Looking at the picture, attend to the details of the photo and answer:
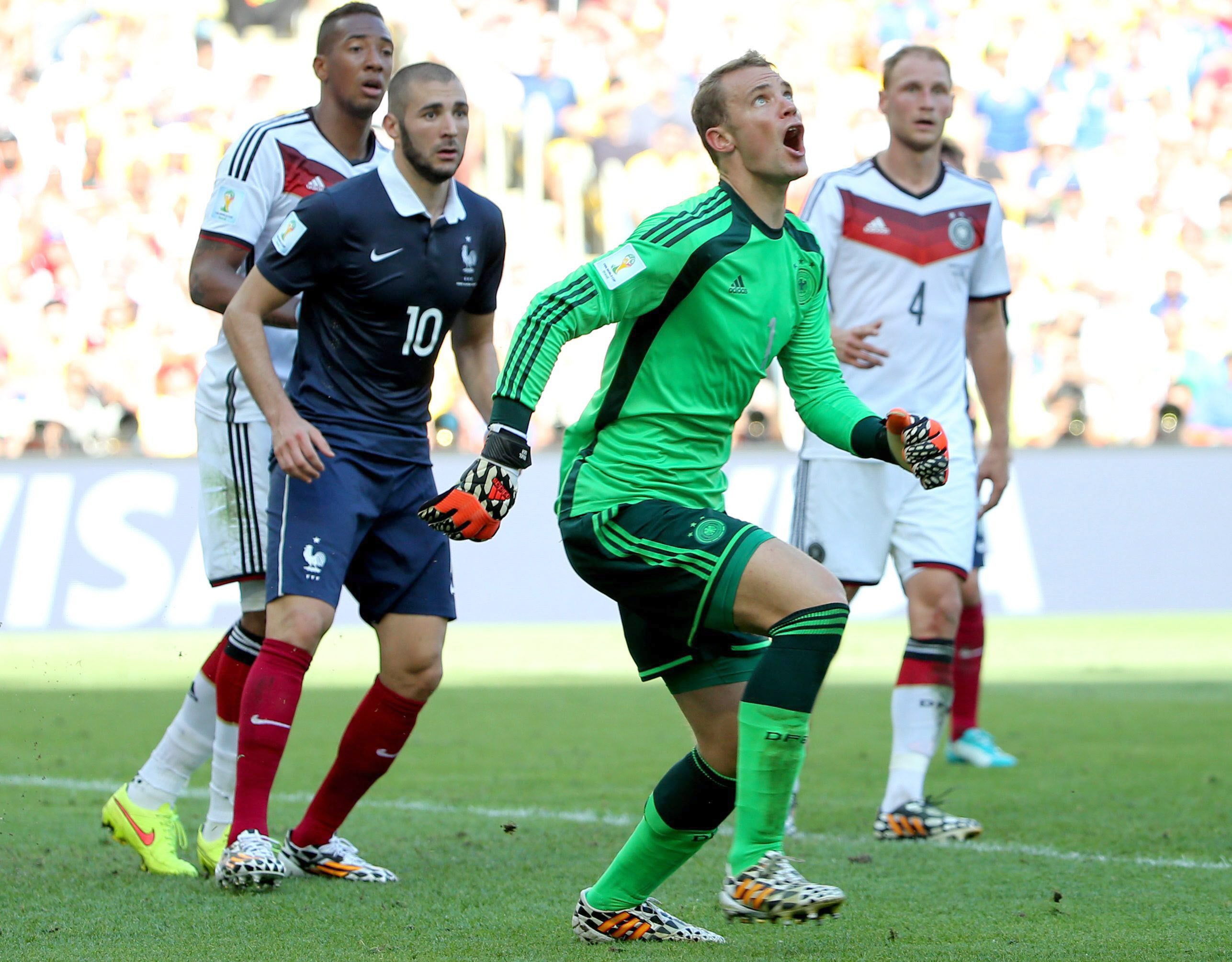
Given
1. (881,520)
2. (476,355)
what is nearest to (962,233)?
(881,520)

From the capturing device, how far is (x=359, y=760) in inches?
185

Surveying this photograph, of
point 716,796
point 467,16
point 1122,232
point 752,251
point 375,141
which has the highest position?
point 467,16

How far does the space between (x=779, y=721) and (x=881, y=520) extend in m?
2.58

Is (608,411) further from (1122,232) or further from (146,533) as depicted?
(1122,232)

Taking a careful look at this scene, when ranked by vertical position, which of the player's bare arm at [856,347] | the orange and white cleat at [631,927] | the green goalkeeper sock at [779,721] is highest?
the player's bare arm at [856,347]

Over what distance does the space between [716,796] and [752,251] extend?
1239mm

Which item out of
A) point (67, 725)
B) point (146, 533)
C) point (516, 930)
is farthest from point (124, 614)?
point (516, 930)

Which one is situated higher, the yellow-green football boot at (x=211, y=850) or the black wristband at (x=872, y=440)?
the black wristband at (x=872, y=440)

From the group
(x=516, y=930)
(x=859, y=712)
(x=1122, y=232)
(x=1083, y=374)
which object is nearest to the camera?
(x=516, y=930)

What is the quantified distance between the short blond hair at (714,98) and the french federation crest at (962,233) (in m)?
2.13

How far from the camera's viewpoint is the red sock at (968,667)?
7.54 m

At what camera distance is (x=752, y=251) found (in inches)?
151

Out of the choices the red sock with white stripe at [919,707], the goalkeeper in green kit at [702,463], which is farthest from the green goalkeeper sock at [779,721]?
the red sock with white stripe at [919,707]

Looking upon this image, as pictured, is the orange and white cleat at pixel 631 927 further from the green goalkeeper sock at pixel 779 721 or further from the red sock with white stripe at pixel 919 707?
the red sock with white stripe at pixel 919 707
